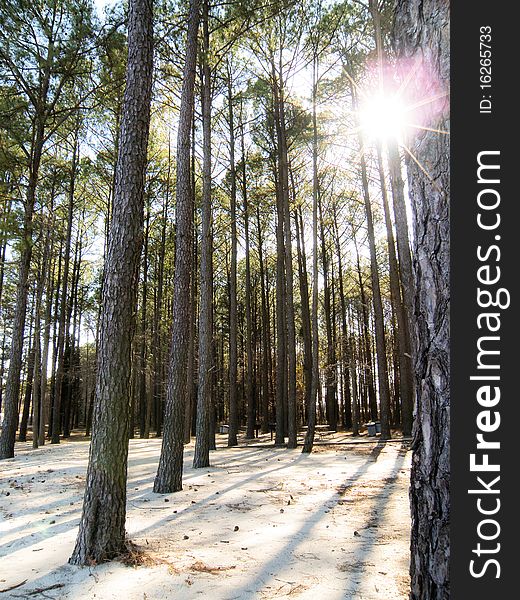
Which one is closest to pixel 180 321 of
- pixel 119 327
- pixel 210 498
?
pixel 210 498

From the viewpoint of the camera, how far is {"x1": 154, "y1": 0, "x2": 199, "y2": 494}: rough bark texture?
6176 mm

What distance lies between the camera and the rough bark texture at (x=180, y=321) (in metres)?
6.18

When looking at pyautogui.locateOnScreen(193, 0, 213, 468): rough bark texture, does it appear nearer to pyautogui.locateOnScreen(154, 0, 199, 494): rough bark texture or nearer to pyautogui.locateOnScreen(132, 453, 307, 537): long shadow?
pyautogui.locateOnScreen(132, 453, 307, 537): long shadow

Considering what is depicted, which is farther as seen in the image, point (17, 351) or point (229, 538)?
point (17, 351)

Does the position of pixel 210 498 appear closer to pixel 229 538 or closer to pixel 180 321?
pixel 229 538

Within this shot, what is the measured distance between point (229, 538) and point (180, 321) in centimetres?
328

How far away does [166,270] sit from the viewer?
21.0 metres

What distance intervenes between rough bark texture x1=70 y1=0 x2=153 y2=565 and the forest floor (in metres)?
0.30

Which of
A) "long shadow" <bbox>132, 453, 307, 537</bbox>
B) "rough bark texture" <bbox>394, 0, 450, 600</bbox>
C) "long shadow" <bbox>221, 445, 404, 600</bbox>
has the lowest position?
"long shadow" <bbox>132, 453, 307, 537</bbox>

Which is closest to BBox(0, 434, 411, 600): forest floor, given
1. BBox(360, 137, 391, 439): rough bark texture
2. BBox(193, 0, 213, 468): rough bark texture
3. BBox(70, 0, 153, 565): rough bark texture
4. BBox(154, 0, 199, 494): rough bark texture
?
BBox(70, 0, 153, 565): rough bark texture

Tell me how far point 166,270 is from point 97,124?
323 inches

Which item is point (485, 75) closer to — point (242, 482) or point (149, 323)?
point (242, 482)

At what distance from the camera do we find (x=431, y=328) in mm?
1438

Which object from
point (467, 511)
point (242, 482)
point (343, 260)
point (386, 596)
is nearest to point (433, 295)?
point (467, 511)
